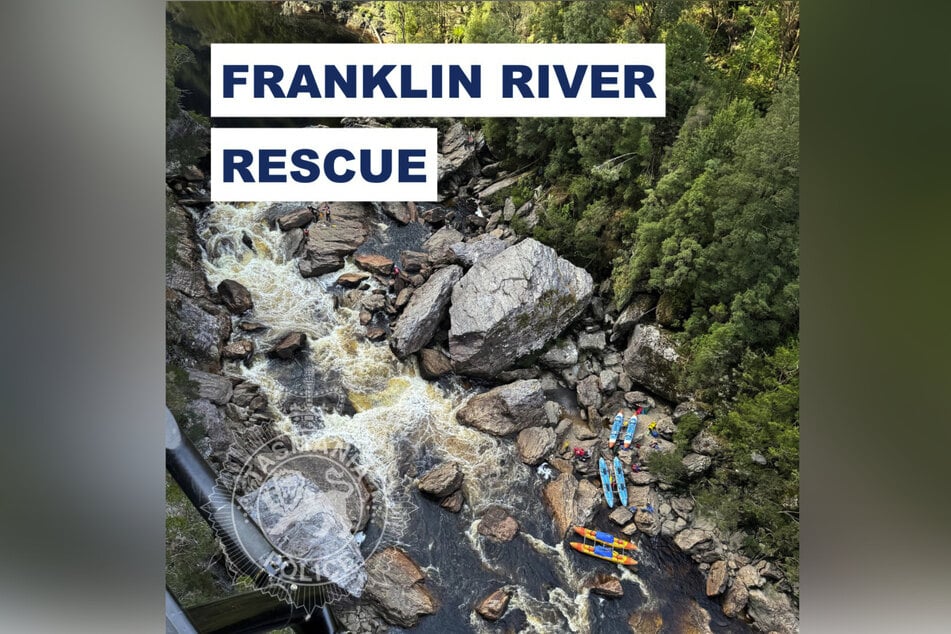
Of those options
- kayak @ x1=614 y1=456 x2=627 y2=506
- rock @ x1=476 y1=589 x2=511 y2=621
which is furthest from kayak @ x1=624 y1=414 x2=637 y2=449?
rock @ x1=476 y1=589 x2=511 y2=621

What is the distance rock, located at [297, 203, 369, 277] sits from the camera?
539 centimetres

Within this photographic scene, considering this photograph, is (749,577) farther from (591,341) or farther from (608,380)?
(591,341)

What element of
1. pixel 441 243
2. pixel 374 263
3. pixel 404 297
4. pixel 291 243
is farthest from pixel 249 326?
pixel 441 243

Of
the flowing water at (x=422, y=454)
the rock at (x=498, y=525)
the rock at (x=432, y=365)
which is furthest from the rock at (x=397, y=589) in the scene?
the rock at (x=432, y=365)

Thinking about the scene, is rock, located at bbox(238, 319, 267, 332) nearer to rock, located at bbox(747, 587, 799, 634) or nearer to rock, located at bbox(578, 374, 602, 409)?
rock, located at bbox(578, 374, 602, 409)

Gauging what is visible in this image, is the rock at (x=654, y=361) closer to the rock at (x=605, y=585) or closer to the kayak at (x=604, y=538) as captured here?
the kayak at (x=604, y=538)

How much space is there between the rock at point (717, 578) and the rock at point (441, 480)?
311cm

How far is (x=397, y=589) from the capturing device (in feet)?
16.9

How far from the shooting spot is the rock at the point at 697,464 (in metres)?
5.30

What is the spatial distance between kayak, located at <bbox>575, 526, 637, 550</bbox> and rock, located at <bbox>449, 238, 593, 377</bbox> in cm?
211
